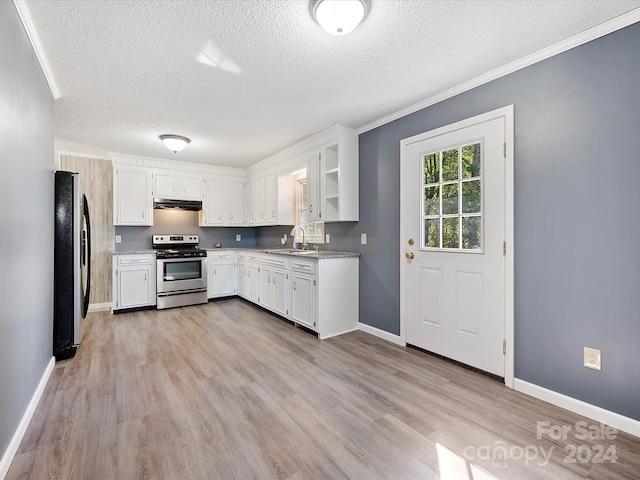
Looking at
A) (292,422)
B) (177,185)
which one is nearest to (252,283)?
(177,185)

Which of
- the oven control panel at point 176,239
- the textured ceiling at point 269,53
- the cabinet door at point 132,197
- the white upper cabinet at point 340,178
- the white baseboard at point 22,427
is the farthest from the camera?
the oven control panel at point 176,239

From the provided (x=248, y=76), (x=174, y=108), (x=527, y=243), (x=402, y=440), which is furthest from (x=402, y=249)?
(x=174, y=108)

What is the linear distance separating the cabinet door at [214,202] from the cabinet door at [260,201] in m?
0.66

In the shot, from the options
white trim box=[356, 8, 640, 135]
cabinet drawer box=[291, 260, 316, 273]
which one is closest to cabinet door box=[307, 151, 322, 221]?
cabinet drawer box=[291, 260, 316, 273]

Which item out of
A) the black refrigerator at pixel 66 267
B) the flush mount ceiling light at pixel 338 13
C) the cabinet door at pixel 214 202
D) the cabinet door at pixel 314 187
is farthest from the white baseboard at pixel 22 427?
the cabinet door at pixel 214 202

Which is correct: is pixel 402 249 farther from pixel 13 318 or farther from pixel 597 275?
pixel 13 318

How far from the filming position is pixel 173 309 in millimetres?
4699

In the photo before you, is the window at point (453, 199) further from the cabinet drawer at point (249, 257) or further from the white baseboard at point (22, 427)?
the white baseboard at point (22, 427)

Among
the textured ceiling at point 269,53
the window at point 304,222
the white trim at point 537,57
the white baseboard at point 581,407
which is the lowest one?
the white baseboard at point 581,407

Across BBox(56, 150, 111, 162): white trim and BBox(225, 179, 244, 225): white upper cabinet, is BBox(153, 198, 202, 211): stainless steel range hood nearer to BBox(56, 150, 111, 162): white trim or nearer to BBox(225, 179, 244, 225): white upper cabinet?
BBox(225, 179, 244, 225): white upper cabinet

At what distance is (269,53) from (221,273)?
3.92m

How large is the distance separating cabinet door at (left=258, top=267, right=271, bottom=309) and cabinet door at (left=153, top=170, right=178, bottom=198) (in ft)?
6.88

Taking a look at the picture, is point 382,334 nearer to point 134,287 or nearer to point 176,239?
point 134,287

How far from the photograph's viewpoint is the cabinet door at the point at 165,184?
4.95 meters
